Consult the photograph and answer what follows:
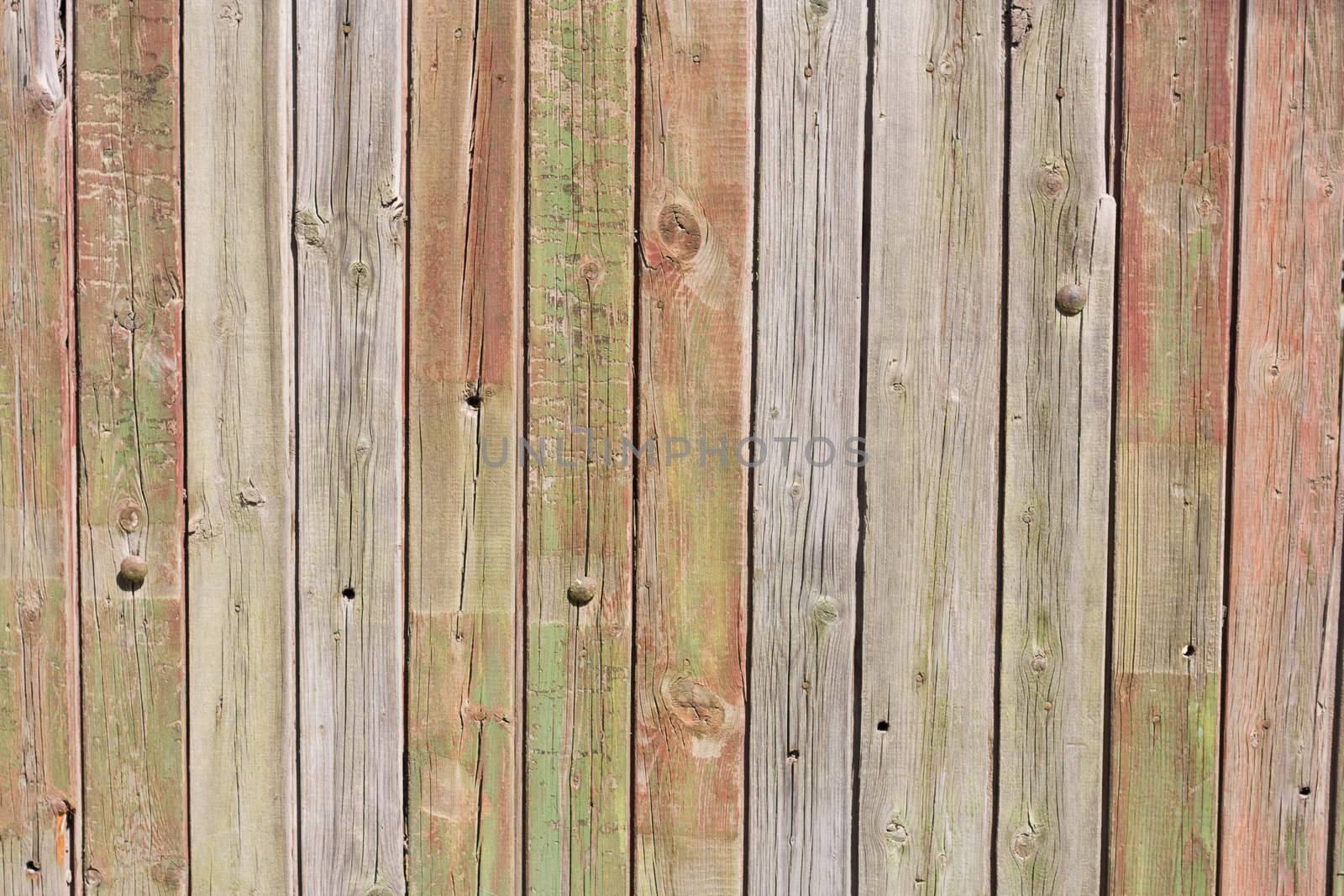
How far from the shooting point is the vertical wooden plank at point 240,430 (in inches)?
64.8

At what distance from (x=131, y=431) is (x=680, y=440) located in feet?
3.16

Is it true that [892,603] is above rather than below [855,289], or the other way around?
below

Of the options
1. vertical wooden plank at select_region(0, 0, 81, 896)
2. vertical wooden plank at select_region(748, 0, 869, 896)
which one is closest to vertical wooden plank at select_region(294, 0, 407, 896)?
vertical wooden plank at select_region(0, 0, 81, 896)

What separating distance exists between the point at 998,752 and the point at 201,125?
5.86ft

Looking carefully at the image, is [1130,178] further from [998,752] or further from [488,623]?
[488,623]

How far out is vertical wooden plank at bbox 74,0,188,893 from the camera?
1645mm

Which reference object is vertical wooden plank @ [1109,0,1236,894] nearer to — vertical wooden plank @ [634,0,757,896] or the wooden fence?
the wooden fence

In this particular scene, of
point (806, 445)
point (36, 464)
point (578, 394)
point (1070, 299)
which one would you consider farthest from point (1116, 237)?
point (36, 464)

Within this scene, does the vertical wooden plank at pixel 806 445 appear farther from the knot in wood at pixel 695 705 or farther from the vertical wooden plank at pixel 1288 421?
the vertical wooden plank at pixel 1288 421

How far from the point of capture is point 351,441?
1654 mm

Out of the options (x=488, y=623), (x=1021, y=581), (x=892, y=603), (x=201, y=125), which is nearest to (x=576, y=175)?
(x=201, y=125)

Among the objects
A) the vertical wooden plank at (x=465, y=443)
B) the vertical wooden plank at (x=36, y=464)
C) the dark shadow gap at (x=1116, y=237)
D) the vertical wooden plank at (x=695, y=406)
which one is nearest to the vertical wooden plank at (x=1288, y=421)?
the dark shadow gap at (x=1116, y=237)

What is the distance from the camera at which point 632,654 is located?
1.67 meters

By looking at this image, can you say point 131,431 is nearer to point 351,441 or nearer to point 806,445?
point 351,441
